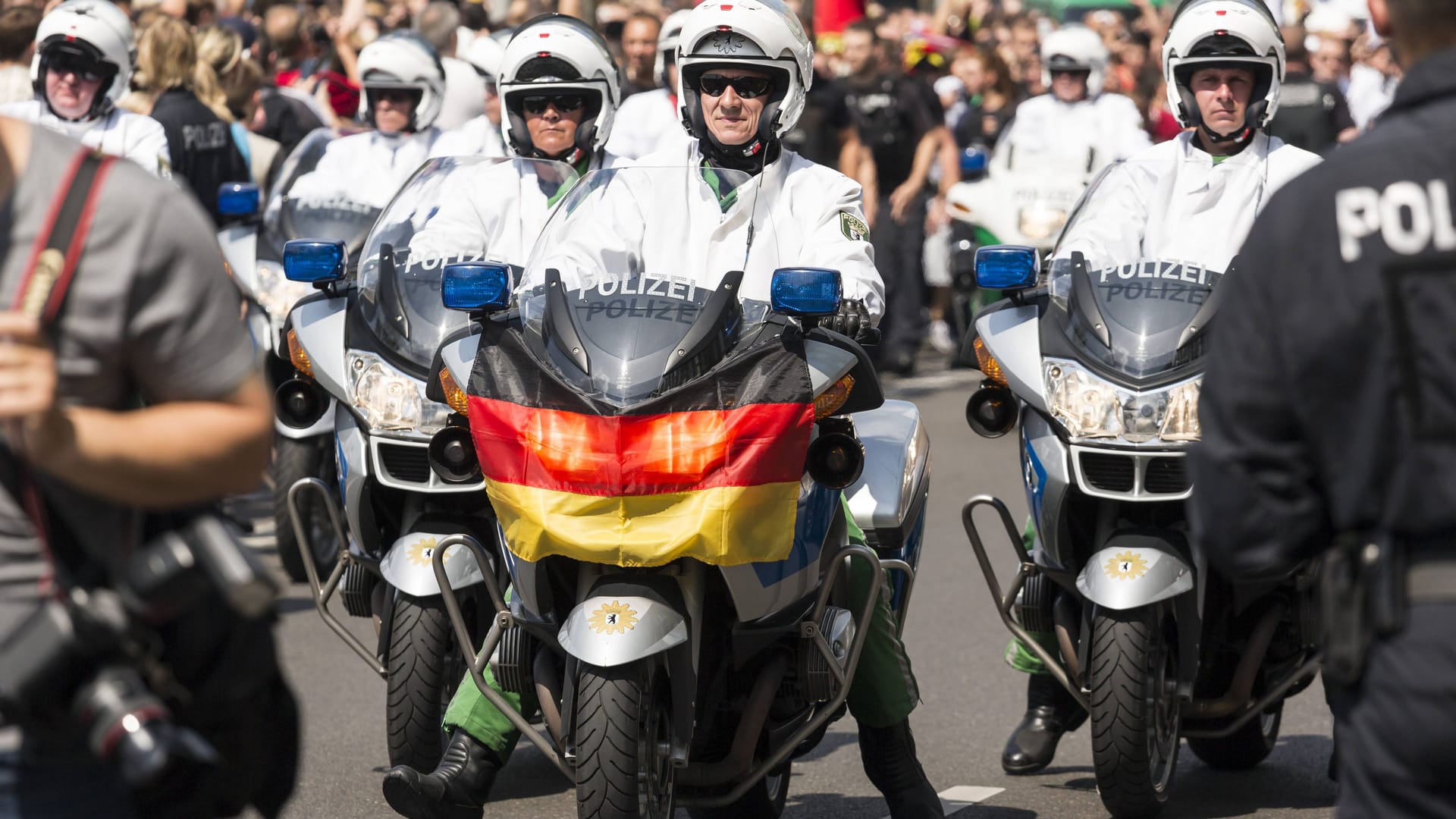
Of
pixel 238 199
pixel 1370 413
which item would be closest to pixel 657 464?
pixel 1370 413

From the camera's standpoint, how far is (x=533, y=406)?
172 inches

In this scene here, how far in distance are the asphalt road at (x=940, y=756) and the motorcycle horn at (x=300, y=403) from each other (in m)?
0.88

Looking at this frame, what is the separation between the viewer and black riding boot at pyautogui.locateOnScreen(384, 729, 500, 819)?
4719mm

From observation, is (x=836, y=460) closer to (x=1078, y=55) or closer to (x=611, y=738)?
(x=611, y=738)

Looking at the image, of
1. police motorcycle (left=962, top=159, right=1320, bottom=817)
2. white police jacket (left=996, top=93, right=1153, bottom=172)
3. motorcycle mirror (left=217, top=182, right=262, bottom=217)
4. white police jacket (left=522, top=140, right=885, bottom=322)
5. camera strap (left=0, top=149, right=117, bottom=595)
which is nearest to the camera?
camera strap (left=0, top=149, right=117, bottom=595)

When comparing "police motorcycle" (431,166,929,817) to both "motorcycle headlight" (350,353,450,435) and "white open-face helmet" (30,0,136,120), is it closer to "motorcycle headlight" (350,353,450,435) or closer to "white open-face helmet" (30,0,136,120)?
"motorcycle headlight" (350,353,450,435)

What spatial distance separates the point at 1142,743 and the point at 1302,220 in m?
2.77

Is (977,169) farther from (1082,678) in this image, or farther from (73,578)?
(73,578)

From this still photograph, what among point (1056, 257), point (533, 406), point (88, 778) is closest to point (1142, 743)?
point (1056, 257)

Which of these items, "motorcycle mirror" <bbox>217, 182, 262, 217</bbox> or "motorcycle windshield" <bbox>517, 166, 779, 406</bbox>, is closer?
"motorcycle windshield" <bbox>517, 166, 779, 406</bbox>

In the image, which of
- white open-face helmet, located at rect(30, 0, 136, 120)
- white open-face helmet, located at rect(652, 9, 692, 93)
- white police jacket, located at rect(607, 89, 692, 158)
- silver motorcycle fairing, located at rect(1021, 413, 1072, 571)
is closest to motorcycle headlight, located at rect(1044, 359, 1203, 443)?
silver motorcycle fairing, located at rect(1021, 413, 1072, 571)

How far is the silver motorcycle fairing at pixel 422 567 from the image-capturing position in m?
5.32

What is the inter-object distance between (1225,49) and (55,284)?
4192mm

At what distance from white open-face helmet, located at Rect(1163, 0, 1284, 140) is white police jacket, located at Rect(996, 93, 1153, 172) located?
689cm
